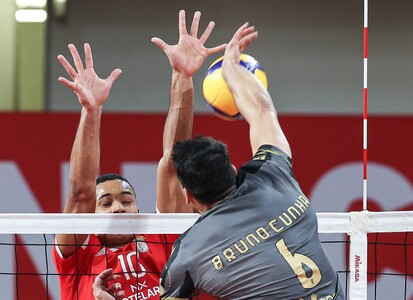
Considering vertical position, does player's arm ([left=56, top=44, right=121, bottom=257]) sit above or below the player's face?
above

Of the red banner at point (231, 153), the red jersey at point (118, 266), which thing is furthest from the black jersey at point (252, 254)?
the red banner at point (231, 153)

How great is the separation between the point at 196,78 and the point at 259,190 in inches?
247

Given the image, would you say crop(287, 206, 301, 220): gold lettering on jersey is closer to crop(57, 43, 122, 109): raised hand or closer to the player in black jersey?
the player in black jersey

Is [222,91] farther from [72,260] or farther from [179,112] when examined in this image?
[72,260]

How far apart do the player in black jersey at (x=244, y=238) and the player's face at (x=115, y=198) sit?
1502 millimetres

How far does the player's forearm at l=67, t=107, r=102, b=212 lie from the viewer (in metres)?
4.59

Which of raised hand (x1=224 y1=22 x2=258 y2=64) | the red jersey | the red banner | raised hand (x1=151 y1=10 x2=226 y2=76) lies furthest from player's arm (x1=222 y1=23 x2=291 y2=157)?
the red banner

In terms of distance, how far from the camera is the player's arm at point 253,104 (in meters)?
3.77

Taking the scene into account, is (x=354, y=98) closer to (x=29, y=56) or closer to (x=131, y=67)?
(x=131, y=67)

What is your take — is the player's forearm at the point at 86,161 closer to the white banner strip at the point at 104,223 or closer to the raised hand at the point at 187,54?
the white banner strip at the point at 104,223

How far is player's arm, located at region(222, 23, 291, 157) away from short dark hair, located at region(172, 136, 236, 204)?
0.29 metres

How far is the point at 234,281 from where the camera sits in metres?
3.41

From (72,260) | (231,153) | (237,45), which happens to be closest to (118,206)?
(72,260)

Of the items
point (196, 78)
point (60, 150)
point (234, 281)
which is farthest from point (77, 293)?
point (196, 78)
